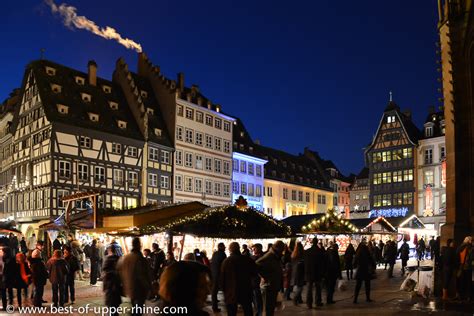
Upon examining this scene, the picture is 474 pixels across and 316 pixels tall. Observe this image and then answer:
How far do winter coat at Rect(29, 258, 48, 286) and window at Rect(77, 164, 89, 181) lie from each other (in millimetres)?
29166

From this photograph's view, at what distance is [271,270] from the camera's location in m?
11.0

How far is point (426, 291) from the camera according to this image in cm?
1575

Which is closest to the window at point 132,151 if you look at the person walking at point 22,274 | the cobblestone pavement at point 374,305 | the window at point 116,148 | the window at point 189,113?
the window at point 116,148

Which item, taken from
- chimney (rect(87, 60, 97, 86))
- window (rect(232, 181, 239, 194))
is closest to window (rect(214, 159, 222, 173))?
window (rect(232, 181, 239, 194))

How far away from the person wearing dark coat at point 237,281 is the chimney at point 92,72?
134ft

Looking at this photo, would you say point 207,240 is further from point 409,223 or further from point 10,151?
point 10,151

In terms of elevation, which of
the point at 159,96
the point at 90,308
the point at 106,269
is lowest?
the point at 90,308

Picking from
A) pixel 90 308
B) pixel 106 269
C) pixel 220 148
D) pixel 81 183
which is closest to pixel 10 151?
pixel 81 183

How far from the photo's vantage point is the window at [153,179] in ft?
156

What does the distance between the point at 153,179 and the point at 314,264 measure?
114 ft

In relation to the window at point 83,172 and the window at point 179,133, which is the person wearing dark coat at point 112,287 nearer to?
the window at point 83,172

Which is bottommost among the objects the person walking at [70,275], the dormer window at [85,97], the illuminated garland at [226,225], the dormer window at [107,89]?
the person walking at [70,275]

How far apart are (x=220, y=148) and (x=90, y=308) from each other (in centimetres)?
4213

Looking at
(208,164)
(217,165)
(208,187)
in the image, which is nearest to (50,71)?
(208,164)
